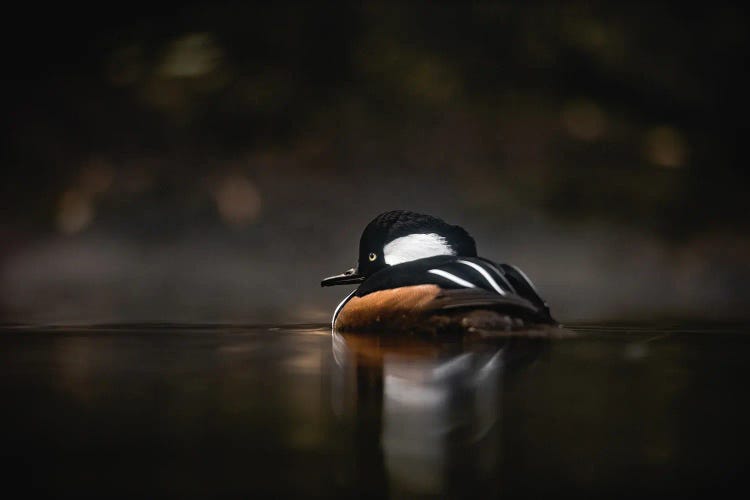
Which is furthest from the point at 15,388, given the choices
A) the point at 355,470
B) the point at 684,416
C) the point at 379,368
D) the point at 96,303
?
the point at 96,303

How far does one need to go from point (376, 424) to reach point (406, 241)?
120 inches

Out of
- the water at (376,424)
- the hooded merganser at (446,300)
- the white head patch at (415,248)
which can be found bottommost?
the water at (376,424)

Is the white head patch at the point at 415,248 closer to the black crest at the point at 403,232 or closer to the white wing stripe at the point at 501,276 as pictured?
the black crest at the point at 403,232

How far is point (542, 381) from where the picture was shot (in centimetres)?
166

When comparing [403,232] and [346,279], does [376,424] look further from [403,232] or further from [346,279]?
[346,279]

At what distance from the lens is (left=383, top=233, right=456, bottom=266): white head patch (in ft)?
13.3

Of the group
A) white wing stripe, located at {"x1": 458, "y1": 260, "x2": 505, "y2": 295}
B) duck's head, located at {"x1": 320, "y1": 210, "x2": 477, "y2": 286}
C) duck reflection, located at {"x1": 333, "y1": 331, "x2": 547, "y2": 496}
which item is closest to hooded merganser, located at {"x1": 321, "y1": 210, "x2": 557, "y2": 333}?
white wing stripe, located at {"x1": 458, "y1": 260, "x2": 505, "y2": 295}

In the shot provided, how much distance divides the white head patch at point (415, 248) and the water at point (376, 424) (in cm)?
172

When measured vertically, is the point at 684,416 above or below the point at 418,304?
below

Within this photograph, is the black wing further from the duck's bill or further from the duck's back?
the duck's bill

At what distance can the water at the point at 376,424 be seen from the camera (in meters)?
0.81

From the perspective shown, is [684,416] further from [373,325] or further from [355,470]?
[373,325]

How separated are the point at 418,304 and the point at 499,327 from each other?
37cm

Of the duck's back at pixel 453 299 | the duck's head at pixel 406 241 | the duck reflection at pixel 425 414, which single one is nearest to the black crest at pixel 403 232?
the duck's head at pixel 406 241
